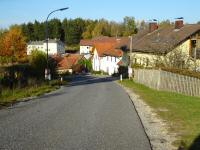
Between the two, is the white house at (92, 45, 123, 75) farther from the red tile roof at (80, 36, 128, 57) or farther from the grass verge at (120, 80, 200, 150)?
the grass verge at (120, 80, 200, 150)

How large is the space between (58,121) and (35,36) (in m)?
167

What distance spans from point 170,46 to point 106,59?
39.1 metres

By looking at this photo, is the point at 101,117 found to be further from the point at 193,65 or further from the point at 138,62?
the point at 138,62

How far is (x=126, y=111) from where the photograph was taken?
18.3m

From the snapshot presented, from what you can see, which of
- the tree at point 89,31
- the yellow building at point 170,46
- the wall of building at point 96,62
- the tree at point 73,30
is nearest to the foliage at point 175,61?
the yellow building at point 170,46

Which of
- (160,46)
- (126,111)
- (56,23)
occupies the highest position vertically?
(56,23)

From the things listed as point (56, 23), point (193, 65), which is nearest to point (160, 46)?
point (193, 65)

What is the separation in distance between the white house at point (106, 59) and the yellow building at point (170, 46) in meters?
13.7

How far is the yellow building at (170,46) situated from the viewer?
46.5 metres

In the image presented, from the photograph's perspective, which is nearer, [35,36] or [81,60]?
[81,60]

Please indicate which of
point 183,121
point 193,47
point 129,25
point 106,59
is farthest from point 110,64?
point 129,25

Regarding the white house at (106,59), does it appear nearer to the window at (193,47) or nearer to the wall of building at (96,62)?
the wall of building at (96,62)

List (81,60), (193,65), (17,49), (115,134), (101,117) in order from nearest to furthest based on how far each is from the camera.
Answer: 1. (115,134)
2. (101,117)
3. (193,65)
4. (17,49)
5. (81,60)

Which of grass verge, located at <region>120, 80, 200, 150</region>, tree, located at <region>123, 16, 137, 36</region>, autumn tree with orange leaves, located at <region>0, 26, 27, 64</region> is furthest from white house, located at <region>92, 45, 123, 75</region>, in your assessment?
tree, located at <region>123, 16, 137, 36</region>
